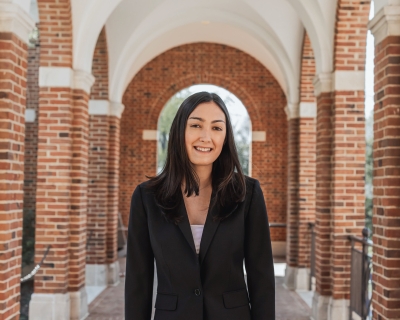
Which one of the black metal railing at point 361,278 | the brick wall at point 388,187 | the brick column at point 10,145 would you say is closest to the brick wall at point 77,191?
the brick column at point 10,145

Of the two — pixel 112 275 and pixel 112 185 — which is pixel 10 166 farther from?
pixel 112 275

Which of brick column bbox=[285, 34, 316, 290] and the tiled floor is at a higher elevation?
brick column bbox=[285, 34, 316, 290]

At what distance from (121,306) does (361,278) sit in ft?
11.2

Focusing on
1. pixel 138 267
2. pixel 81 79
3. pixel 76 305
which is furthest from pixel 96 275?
pixel 138 267

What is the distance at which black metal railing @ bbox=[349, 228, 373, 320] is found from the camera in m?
5.53

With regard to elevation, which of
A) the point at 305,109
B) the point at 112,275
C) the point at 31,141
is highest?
the point at 305,109

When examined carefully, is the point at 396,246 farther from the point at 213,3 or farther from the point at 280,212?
the point at 280,212

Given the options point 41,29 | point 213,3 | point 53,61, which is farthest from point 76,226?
point 213,3

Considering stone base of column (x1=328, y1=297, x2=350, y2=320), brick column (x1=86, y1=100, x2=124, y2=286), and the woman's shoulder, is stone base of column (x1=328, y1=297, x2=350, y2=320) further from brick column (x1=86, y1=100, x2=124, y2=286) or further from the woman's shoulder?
the woman's shoulder

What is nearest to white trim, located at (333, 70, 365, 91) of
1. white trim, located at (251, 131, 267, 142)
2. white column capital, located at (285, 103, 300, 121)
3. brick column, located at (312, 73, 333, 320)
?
brick column, located at (312, 73, 333, 320)

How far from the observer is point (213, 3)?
379 inches

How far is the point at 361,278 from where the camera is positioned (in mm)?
5613

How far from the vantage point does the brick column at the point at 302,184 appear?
8.85 m

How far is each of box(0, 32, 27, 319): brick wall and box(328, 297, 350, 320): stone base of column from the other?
3761 millimetres
